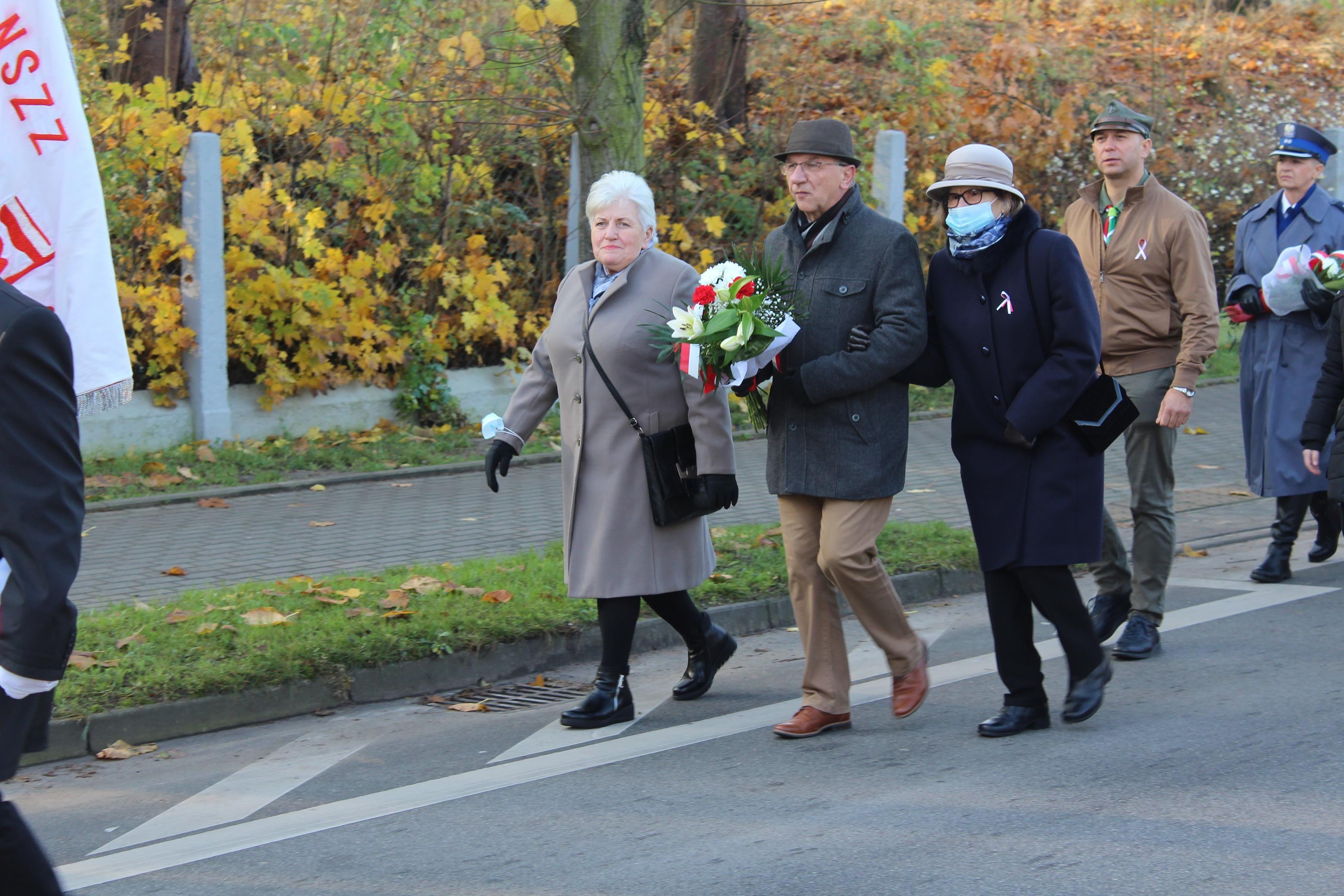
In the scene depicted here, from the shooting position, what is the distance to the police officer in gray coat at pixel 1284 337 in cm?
754

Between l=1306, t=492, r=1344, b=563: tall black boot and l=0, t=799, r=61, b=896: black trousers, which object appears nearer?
l=0, t=799, r=61, b=896: black trousers

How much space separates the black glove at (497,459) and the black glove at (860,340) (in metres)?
1.32

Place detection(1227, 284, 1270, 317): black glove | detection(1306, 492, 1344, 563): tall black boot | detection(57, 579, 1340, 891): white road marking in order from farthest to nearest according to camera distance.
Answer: detection(1306, 492, 1344, 563): tall black boot < detection(1227, 284, 1270, 317): black glove < detection(57, 579, 1340, 891): white road marking

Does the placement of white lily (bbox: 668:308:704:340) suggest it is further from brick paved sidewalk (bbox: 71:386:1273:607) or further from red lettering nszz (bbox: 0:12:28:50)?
brick paved sidewalk (bbox: 71:386:1273:607)

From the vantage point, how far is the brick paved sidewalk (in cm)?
778

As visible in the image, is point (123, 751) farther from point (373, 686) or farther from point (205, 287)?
point (205, 287)

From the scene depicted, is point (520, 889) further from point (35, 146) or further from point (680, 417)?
point (35, 146)

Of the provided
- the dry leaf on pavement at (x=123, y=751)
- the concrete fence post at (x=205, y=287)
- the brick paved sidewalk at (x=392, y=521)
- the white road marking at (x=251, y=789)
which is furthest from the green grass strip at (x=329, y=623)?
the concrete fence post at (x=205, y=287)

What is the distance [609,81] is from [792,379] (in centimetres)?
319

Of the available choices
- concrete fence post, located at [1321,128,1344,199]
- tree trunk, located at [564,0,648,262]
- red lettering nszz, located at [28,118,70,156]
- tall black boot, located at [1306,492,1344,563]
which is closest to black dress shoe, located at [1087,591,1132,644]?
tall black boot, located at [1306,492,1344,563]

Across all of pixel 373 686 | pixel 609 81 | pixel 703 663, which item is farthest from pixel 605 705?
pixel 609 81

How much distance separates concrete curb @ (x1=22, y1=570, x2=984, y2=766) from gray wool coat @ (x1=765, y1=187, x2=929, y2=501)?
1719 mm

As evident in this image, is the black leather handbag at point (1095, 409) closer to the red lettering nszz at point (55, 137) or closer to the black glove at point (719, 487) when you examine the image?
the black glove at point (719, 487)

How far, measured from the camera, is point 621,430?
527 centimetres
